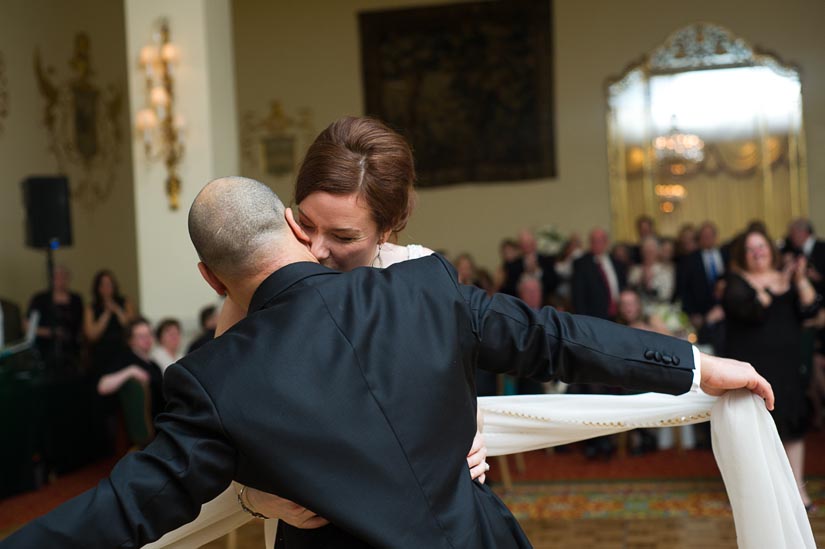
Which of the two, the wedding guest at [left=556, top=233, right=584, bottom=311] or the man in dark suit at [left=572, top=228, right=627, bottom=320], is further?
the wedding guest at [left=556, top=233, right=584, bottom=311]

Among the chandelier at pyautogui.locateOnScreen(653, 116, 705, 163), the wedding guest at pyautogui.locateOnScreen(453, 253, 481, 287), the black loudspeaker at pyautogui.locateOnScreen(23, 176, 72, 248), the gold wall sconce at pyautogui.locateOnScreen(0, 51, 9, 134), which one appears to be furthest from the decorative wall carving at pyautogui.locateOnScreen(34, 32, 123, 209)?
the chandelier at pyautogui.locateOnScreen(653, 116, 705, 163)

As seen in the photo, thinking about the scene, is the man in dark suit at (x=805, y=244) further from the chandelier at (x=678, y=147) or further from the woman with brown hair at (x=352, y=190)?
the woman with brown hair at (x=352, y=190)

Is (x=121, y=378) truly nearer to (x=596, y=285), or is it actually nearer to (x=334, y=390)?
(x=596, y=285)

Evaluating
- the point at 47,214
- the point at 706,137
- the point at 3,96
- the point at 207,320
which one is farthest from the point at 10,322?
the point at 706,137

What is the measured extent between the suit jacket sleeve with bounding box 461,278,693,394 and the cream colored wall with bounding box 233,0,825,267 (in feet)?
35.6

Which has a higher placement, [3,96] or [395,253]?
[3,96]

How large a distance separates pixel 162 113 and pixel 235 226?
6.06m

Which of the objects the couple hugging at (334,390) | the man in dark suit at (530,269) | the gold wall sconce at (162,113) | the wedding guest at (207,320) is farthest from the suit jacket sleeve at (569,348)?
the man in dark suit at (530,269)

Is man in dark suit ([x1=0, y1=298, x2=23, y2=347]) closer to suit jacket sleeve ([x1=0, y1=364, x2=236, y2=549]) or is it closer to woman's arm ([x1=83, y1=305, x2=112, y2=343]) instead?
woman's arm ([x1=83, y1=305, x2=112, y2=343])

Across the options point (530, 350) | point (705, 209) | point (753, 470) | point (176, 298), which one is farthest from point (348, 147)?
point (705, 209)

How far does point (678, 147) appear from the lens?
1289 centimetres

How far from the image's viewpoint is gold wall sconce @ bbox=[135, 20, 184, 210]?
748 cm

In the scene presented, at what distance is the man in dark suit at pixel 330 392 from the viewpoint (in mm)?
1512

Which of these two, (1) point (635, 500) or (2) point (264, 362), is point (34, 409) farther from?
(2) point (264, 362)
